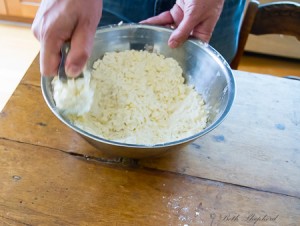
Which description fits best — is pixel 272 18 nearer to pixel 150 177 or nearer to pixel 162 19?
pixel 162 19

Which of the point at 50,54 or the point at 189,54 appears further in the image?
the point at 189,54

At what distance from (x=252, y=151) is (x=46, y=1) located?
19.9 inches

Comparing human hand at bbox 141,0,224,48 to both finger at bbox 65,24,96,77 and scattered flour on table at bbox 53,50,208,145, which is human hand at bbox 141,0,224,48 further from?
finger at bbox 65,24,96,77

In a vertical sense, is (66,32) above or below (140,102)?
above

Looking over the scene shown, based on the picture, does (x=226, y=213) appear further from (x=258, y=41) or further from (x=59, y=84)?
(x=258, y=41)

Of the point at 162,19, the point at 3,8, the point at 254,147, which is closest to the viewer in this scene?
the point at 254,147

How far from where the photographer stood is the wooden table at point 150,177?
0.61m

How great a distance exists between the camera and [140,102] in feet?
2.50

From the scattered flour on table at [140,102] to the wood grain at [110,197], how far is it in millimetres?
75

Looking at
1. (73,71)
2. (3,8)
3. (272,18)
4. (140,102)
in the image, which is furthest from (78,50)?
(3,8)

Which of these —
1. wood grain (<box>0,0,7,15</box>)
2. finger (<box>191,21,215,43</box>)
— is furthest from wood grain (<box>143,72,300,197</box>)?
wood grain (<box>0,0,7,15</box>)

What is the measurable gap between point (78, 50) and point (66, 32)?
0.04 m
